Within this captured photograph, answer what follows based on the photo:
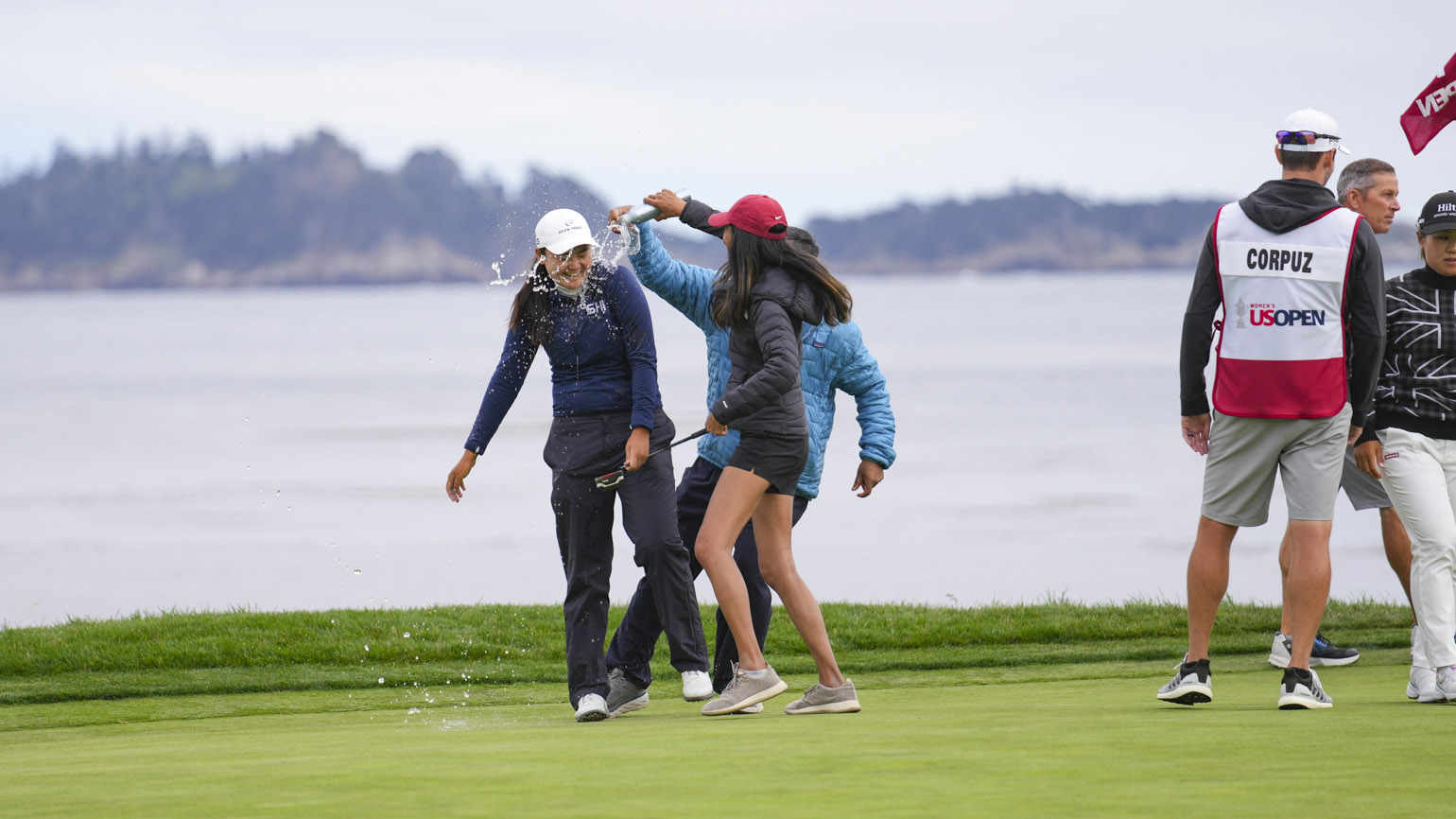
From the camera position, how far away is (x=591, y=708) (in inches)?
236

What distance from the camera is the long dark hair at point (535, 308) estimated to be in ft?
20.2

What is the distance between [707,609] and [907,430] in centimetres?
2557

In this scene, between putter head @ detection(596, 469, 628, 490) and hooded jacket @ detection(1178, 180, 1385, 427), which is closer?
hooded jacket @ detection(1178, 180, 1385, 427)

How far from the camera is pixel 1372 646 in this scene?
7.75 metres

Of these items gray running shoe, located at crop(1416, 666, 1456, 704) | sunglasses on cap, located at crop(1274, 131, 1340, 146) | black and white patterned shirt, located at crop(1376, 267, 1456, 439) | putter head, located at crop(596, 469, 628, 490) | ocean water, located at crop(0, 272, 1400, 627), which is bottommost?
ocean water, located at crop(0, 272, 1400, 627)

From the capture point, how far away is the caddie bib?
5520mm

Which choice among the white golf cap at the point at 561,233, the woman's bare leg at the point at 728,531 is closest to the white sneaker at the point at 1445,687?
the woman's bare leg at the point at 728,531

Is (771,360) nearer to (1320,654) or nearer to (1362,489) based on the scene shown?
(1362,489)

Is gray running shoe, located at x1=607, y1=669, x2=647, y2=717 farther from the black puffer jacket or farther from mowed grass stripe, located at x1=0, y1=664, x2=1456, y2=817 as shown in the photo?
the black puffer jacket

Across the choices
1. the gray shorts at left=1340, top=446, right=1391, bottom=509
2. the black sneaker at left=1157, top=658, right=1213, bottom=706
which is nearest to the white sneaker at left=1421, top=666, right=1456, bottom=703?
the black sneaker at left=1157, top=658, right=1213, bottom=706

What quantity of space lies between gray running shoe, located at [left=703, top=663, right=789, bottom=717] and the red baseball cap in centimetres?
153

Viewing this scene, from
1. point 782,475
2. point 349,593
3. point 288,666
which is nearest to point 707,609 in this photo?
point 288,666

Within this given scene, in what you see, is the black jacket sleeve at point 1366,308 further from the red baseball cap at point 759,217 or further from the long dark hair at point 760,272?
the red baseball cap at point 759,217

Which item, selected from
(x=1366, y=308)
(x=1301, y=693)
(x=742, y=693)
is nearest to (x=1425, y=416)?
(x=1366, y=308)
